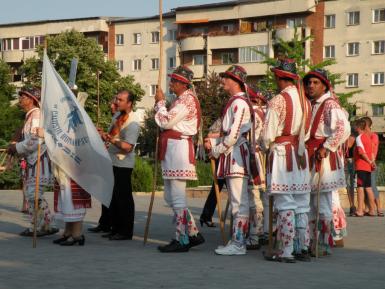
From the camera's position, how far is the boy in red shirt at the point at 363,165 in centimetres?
1703

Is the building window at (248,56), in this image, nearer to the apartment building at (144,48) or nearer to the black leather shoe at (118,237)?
the apartment building at (144,48)

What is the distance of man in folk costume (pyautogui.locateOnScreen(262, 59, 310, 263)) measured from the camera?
9.64 m

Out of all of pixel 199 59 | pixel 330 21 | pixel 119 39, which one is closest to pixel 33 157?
pixel 330 21

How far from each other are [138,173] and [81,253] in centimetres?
1582

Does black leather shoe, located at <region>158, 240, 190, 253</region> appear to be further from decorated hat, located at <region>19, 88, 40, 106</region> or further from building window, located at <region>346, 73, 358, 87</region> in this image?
building window, located at <region>346, 73, 358, 87</region>

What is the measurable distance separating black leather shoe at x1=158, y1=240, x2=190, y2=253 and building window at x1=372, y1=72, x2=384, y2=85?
6514 cm

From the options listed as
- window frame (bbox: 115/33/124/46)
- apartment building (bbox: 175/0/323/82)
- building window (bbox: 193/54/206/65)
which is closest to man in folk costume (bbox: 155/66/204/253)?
apartment building (bbox: 175/0/323/82)

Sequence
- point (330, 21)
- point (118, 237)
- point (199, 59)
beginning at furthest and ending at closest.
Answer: point (199, 59) < point (330, 21) < point (118, 237)

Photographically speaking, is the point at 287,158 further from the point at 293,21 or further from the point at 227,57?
the point at 227,57

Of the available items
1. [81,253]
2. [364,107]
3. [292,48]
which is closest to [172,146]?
[81,253]

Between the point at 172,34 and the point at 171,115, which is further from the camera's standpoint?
the point at 172,34

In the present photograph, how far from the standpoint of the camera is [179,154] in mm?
10516

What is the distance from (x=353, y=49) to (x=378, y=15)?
3505 mm

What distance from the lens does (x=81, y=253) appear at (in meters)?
10.3
